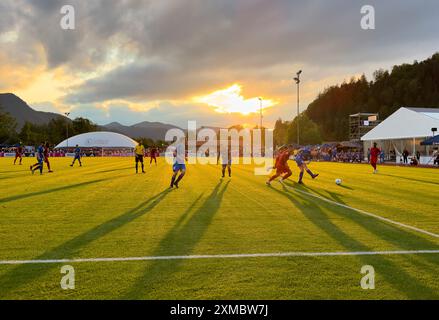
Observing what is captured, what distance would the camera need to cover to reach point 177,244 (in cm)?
657

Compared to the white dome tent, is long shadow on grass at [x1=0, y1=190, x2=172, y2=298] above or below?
below

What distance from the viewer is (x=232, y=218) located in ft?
29.5

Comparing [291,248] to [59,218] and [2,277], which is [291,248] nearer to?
[2,277]

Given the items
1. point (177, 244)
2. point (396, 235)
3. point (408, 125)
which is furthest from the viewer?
point (408, 125)

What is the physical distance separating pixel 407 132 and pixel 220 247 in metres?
42.0

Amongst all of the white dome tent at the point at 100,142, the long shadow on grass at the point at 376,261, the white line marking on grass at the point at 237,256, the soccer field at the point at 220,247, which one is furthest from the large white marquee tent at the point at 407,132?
the white dome tent at the point at 100,142

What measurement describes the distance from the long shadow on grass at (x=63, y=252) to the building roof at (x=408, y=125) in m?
38.4

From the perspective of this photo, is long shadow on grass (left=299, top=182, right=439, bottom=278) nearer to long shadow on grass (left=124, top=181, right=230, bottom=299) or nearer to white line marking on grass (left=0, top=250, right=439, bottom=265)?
white line marking on grass (left=0, top=250, right=439, bottom=265)

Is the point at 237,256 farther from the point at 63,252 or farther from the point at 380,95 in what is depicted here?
the point at 380,95

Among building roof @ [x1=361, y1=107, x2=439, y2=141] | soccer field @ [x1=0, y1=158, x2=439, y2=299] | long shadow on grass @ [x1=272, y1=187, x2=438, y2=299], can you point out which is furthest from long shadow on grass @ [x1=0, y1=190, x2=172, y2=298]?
building roof @ [x1=361, y1=107, x2=439, y2=141]

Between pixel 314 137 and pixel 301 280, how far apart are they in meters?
117

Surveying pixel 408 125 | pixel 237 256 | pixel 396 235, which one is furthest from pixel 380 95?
pixel 237 256

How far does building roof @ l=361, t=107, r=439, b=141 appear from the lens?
40.1 metres
